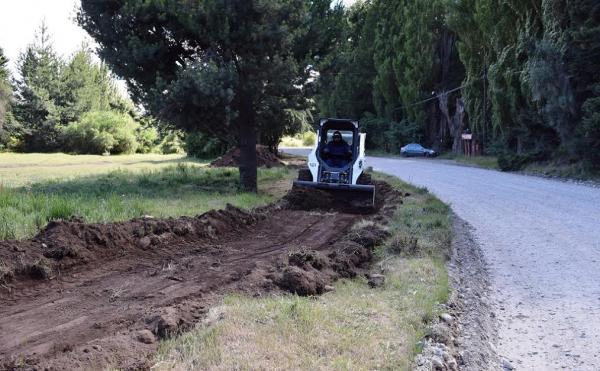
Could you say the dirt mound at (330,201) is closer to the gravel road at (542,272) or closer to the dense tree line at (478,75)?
the gravel road at (542,272)

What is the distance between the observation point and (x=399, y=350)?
4984 mm

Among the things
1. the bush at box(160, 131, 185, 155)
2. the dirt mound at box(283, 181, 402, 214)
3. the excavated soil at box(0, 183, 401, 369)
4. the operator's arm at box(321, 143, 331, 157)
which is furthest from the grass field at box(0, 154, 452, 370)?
the bush at box(160, 131, 185, 155)

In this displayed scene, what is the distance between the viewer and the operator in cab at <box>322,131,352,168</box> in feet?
56.6

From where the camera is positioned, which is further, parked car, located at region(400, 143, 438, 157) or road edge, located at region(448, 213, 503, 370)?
parked car, located at region(400, 143, 438, 157)

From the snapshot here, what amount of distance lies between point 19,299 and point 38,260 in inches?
38.6

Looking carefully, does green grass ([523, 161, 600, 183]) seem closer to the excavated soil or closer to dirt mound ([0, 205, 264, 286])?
the excavated soil

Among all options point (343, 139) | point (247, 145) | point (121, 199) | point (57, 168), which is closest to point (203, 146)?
point (57, 168)

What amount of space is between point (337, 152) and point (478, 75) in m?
26.2

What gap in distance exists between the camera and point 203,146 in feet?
152

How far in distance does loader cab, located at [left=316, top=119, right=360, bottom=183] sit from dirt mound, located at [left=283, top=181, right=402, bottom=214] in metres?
0.57

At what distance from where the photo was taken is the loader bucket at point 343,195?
1520cm

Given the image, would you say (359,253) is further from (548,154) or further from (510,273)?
Result: (548,154)

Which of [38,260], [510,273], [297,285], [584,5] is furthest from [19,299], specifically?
[584,5]

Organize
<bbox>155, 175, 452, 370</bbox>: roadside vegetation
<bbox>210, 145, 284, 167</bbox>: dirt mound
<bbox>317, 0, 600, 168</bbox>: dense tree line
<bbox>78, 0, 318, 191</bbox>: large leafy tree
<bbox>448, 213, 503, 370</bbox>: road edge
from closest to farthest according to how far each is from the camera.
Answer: <bbox>155, 175, 452, 370</bbox>: roadside vegetation, <bbox>448, 213, 503, 370</bbox>: road edge, <bbox>78, 0, 318, 191</bbox>: large leafy tree, <bbox>317, 0, 600, 168</bbox>: dense tree line, <bbox>210, 145, 284, 167</bbox>: dirt mound
